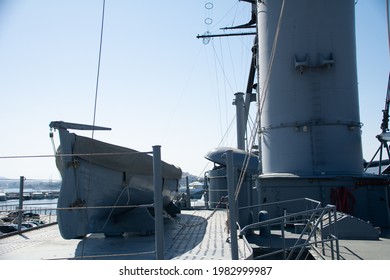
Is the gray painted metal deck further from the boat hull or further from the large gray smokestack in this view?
the large gray smokestack

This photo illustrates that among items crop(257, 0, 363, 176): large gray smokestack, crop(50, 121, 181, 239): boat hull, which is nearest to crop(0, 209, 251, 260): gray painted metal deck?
crop(50, 121, 181, 239): boat hull

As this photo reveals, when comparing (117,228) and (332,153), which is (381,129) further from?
(117,228)

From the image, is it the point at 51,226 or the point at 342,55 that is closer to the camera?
the point at 51,226

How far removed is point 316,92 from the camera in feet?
33.2

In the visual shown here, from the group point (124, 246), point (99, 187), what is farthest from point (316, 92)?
point (124, 246)

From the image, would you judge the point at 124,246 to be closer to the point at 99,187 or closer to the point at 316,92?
the point at 99,187

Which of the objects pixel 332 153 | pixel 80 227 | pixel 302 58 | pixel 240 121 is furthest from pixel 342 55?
pixel 80 227

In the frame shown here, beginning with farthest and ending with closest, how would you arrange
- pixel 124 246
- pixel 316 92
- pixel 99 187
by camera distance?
pixel 316 92 → pixel 99 187 → pixel 124 246

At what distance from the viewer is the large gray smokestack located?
32.9ft

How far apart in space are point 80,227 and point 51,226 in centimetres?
400

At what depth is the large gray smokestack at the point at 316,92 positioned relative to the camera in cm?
1003

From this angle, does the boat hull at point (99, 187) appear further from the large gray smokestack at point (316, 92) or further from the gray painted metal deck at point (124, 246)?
the large gray smokestack at point (316, 92)

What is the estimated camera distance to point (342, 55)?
10.3 metres

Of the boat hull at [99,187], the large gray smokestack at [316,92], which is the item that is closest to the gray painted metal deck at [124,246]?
the boat hull at [99,187]
